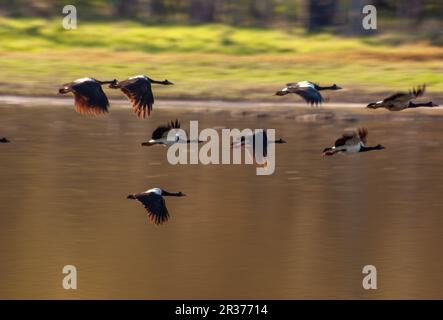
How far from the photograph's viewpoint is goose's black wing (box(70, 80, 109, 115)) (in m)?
11.7

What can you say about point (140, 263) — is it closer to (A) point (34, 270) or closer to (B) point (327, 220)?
(A) point (34, 270)

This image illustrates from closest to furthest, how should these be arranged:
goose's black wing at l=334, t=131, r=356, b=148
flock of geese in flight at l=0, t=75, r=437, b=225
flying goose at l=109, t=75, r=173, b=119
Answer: flock of geese in flight at l=0, t=75, r=437, b=225 < flying goose at l=109, t=75, r=173, b=119 < goose's black wing at l=334, t=131, r=356, b=148

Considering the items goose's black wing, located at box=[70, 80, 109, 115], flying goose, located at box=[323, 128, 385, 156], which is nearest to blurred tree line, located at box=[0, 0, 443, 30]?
flying goose, located at box=[323, 128, 385, 156]

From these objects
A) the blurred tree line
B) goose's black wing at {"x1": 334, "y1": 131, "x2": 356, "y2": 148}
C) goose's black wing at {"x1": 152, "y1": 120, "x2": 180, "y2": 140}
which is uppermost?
the blurred tree line

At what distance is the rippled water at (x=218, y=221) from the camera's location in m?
12.4

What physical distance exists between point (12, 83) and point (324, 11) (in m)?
8.56

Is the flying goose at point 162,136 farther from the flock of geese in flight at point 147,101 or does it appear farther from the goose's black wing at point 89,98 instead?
the goose's black wing at point 89,98

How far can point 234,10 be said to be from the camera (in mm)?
34250

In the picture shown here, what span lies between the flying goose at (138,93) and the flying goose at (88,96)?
0.13 meters

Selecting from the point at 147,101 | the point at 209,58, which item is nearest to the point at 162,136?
the point at 147,101

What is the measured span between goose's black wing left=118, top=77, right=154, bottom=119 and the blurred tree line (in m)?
20.3

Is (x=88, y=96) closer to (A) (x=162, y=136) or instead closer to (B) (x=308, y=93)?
(A) (x=162, y=136)

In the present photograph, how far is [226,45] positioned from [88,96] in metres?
18.3

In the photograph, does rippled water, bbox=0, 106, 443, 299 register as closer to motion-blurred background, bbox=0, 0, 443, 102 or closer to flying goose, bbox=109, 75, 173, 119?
flying goose, bbox=109, 75, 173, 119
